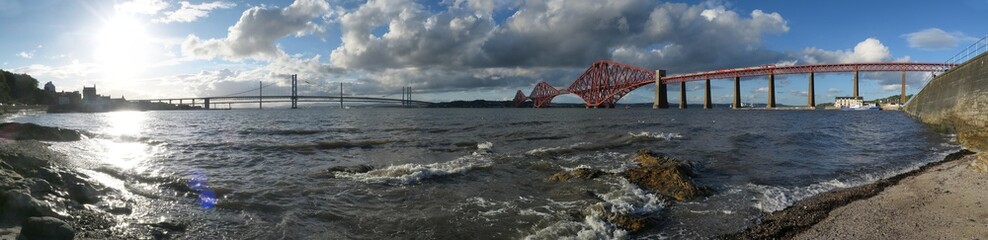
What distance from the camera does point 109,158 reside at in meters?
13.2

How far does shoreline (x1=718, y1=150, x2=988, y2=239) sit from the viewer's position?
5.59 m

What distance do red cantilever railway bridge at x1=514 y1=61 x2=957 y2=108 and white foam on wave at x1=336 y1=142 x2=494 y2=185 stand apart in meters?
96.4

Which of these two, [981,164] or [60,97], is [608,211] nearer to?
[981,164]

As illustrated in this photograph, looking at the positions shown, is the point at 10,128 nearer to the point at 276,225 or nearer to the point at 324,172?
the point at 324,172

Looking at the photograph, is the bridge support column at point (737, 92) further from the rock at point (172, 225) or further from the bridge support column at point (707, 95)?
the rock at point (172, 225)

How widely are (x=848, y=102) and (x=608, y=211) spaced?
134 m

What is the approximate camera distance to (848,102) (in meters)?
110

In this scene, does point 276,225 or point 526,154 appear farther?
point 526,154

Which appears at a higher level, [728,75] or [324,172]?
[728,75]

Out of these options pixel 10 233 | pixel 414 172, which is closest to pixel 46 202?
pixel 10 233

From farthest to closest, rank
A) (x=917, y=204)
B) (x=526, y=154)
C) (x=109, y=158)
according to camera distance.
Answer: (x=526, y=154) → (x=109, y=158) → (x=917, y=204)

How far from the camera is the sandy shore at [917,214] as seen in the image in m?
5.43

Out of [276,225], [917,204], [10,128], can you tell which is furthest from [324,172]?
[10,128]

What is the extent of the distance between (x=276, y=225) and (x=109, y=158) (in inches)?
418
